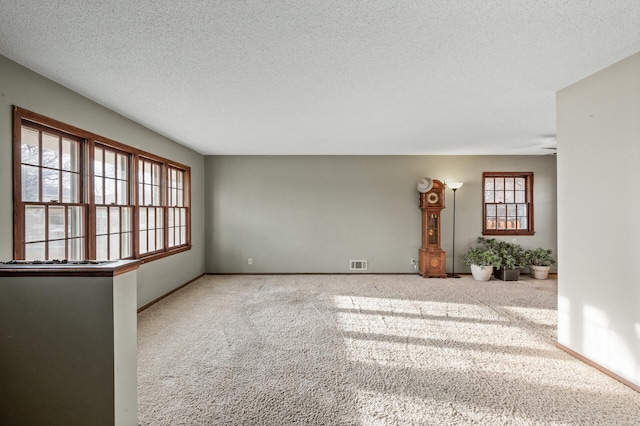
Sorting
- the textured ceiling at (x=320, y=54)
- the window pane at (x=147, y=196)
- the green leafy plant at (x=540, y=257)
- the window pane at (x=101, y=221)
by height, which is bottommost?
the green leafy plant at (x=540, y=257)

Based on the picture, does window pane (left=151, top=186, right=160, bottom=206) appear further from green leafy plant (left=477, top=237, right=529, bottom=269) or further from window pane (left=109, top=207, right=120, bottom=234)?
green leafy plant (left=477, top=237, right=529, bottom=269)

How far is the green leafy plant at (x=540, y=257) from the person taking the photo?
230 inches

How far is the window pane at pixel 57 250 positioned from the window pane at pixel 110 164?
3.34 ft

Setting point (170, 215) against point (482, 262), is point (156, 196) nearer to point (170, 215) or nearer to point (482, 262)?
point (170, 215)

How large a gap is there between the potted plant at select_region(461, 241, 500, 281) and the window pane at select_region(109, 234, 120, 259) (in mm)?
5914

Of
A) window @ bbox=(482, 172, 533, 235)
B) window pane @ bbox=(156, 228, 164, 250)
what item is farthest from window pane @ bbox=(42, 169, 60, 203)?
window @ bbox=(482, 172, 533, 235)

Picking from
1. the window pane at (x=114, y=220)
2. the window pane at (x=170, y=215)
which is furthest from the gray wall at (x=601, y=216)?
the window pane at (x=170, y=215)

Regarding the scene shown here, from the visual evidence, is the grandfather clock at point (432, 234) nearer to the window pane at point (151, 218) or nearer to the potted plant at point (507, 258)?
the potted plant at point (507, 258)

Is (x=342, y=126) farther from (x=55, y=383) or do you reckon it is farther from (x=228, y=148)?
(x=55, y=383)

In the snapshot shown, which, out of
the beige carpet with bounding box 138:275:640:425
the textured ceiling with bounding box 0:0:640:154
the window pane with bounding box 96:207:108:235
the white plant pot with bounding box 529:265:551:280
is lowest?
the beige carpet with bounding box 138:275:640:425

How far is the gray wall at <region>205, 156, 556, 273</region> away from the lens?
6.12 m

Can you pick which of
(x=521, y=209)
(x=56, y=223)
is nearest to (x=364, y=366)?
(x=56, y=223)

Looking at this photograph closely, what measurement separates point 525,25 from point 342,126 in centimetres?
241

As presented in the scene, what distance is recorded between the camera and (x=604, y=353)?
245cm
